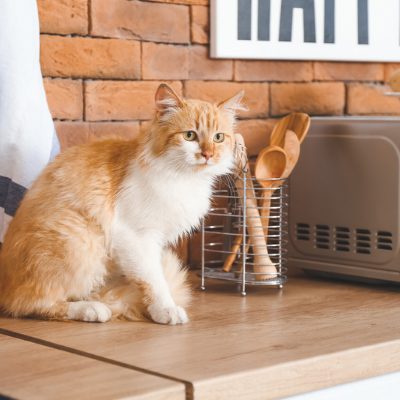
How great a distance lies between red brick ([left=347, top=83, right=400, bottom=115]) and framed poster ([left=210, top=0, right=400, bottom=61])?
0.08m

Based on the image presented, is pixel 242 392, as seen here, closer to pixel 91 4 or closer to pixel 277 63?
pixel 91 4

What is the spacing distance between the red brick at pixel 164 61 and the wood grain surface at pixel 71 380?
83 centimetres

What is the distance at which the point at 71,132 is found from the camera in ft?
5.76

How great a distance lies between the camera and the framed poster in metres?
1.92

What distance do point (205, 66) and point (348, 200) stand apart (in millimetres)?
461

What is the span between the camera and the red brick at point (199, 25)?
190 centimetres

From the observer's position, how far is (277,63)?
80.8 inches

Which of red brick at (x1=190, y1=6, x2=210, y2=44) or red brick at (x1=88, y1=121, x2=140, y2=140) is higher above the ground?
red brick at (x1=190, y1=6, x2=210, y2=44)

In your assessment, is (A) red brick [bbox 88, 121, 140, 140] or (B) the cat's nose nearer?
(B) the cat's nose

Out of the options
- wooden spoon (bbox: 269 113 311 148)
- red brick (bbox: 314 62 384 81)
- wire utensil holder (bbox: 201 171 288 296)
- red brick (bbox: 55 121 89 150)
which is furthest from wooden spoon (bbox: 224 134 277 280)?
red brick (bbox: 314 62 384 81)

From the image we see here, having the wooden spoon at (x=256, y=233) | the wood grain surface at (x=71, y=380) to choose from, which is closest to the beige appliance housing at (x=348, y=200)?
the wooden spoon at (x=256, y=233)

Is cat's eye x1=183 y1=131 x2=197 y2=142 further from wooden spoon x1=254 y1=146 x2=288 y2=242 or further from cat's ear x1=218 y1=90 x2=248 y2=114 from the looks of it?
wooden spoon x1=254 y1=146 x2=288 y2=242

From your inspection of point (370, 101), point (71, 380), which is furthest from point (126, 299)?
point (370, 101)

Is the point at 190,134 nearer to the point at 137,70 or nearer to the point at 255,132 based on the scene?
the point at 137,70
